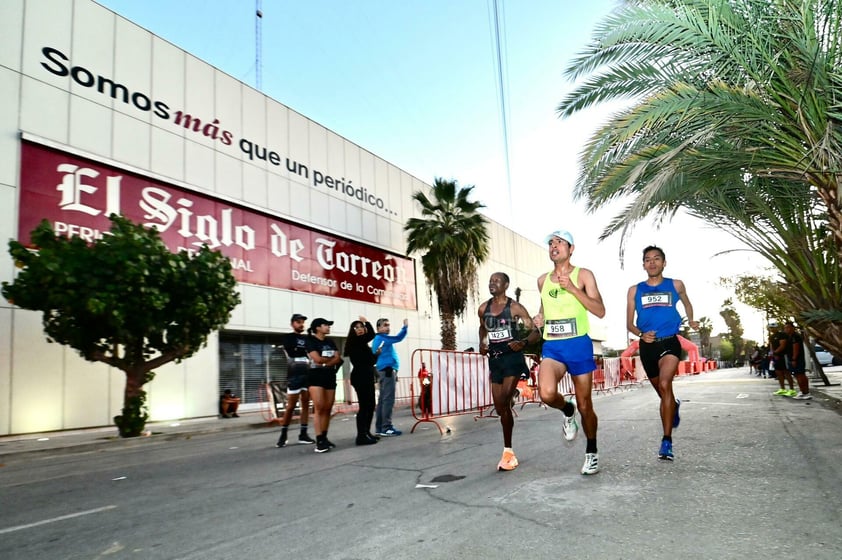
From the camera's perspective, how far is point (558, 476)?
4762 millimetres

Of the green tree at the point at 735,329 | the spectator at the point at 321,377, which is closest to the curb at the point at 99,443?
the spectator at the point at 321,377

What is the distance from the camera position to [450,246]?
23.5m

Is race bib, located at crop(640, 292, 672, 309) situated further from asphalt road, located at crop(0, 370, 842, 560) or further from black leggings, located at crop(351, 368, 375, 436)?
black leggings, located at crop(351, 368, 375, 436)

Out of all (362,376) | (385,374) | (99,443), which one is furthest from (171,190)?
(362,376)

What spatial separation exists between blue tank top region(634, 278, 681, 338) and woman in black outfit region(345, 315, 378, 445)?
3797mm

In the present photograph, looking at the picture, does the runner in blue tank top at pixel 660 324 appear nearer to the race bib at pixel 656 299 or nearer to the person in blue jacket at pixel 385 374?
the race bib at pixel 656 299

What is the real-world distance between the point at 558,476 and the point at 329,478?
6.86ft

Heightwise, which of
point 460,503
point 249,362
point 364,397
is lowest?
point 460,503

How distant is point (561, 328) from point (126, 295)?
326 inches

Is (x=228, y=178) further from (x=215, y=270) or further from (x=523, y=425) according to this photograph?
(x=523, y=425)

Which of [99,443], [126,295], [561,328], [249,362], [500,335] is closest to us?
[561,328]

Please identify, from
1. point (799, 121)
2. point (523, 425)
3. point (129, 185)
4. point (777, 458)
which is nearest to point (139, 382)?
point (129, 185)

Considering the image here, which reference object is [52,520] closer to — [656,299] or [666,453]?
[666,453]

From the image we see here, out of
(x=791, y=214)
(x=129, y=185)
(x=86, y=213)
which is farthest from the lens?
(x=129, y=185)
